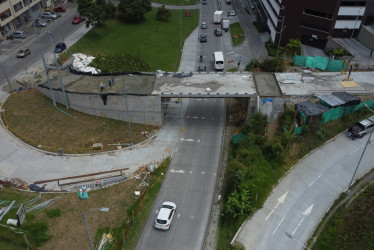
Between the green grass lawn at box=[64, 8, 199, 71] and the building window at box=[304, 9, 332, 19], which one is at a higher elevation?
the building window at box=[304, 9, 332, 19]

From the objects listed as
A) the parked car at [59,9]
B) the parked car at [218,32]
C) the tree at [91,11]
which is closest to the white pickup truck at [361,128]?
the parked car at [218,32]

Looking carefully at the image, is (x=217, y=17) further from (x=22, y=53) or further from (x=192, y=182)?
(x=192, y=182)

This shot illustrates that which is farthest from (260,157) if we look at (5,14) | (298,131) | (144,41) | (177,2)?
(177,2)

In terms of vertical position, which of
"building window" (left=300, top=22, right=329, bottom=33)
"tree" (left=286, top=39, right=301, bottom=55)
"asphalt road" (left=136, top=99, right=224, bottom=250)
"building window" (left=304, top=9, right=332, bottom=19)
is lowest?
"asphalt road" (left=136, top=99, right=224, bottom=250)

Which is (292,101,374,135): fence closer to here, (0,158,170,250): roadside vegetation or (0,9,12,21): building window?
(0,158,170,250): roadside vegetation

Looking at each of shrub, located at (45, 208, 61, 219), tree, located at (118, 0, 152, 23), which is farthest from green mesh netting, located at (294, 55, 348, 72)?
shrub, located at (45, 208, 61, 219)

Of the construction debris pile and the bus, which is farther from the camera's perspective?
the bus

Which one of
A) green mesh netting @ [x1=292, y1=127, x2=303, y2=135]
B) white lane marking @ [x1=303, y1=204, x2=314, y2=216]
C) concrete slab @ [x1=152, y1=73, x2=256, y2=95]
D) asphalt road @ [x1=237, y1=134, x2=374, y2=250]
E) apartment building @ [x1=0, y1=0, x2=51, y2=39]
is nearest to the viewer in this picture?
asphalt road @ [x1=237, y1=134, x2=374, y2=250]
